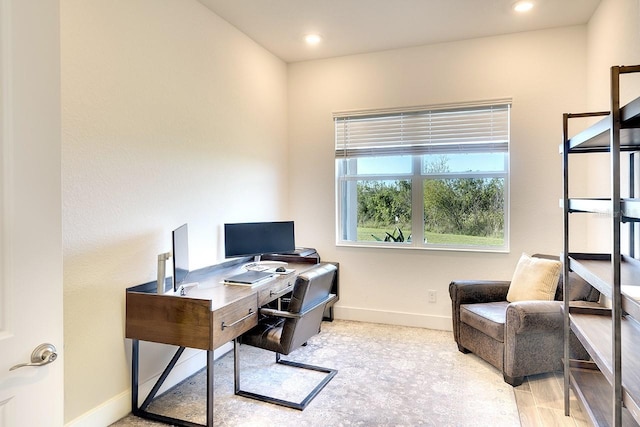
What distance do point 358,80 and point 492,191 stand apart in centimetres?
180

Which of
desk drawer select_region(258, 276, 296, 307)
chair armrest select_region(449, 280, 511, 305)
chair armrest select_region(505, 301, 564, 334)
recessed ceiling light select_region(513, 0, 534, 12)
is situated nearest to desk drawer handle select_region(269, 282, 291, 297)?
desk drawer select_region(258, 276, 296, 307)

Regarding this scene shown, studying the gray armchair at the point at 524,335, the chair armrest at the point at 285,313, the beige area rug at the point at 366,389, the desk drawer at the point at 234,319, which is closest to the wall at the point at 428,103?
the beige area rug at the point at 366,389

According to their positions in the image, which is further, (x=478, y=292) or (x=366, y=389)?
(x=478, y=292)

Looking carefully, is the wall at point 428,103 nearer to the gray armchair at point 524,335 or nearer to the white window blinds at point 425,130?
the white window blinds at point 425,130

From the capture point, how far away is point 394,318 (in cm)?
405

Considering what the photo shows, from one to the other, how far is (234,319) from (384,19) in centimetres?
275

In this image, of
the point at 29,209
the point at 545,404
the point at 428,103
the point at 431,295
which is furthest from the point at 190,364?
the point at 428,103

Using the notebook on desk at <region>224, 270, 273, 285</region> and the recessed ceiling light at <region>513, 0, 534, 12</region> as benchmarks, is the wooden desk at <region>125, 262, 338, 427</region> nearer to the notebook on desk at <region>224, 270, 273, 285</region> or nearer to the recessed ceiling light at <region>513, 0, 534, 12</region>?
the notebook on desk at <region>224, 270, 273, 285</region>

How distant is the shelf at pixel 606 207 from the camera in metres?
1.28

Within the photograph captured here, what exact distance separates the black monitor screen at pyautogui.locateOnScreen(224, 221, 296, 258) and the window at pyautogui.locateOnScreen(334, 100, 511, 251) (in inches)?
33.6

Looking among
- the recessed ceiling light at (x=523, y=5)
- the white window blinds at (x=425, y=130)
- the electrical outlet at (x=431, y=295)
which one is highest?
the recessed ceiling light at (x=523, y=5)

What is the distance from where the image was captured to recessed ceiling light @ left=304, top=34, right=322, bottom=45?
12.1 ft

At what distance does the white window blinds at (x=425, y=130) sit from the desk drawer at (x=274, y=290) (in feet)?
5.83

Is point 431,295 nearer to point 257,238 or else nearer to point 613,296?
point 257,238
